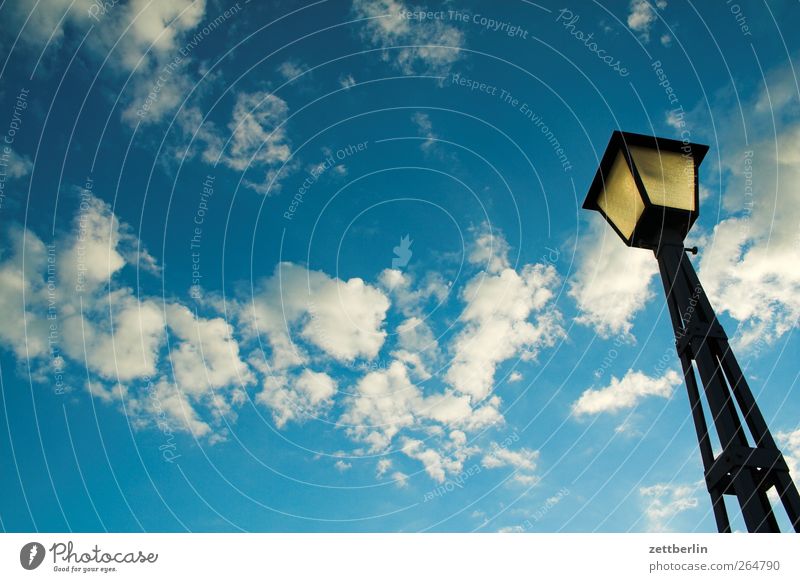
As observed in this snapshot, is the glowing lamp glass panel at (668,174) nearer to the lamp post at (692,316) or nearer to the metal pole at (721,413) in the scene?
the lamp post at (692,316)

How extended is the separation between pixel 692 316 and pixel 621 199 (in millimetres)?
1510

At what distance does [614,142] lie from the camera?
17.8 ft

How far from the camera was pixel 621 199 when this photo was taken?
5.54 meters

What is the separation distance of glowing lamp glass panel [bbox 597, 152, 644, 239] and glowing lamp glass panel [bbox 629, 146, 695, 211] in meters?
0.14

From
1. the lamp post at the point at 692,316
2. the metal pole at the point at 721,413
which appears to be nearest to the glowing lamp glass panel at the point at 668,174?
the lamp post at the point at 692,316

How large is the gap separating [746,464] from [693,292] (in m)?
1.74

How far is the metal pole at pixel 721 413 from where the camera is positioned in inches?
147
